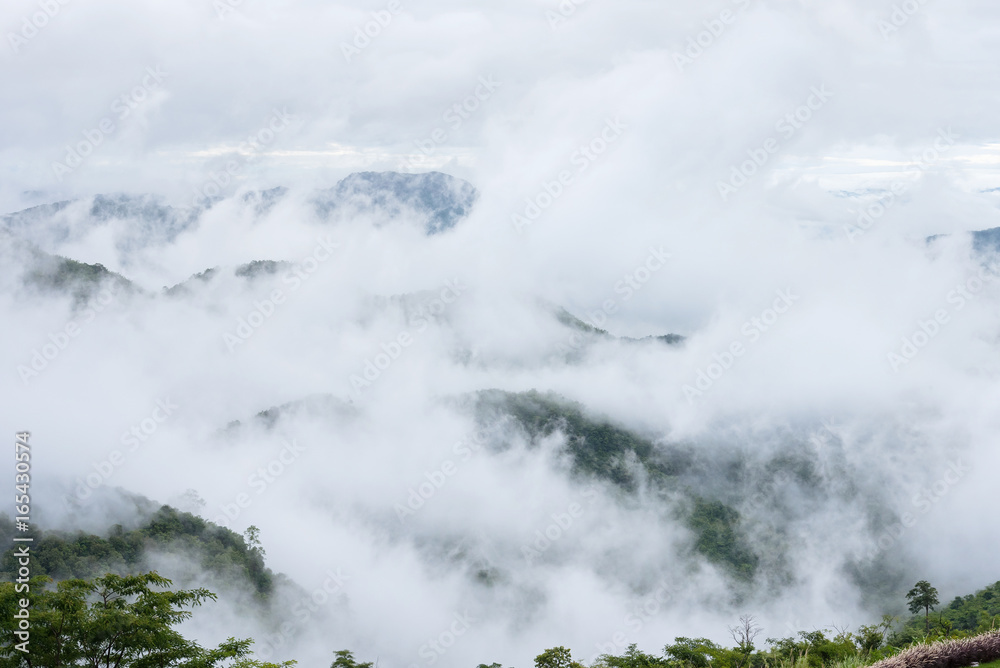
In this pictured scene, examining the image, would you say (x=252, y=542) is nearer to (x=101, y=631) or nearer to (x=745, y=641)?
(x=745, y=641)

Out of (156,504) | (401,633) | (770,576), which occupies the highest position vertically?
(156,504)

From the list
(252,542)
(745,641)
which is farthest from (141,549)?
(745,641)

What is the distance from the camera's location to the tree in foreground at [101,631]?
15.3 meters

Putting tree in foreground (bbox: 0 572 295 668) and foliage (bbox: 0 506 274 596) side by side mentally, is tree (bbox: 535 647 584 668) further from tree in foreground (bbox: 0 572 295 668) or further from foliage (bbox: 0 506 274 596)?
foliage (bbox: 0 506 274 596)

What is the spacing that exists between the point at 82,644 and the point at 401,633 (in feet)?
542

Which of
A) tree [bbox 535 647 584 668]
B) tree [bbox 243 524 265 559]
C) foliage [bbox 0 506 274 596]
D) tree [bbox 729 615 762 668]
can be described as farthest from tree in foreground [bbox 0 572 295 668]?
tree [bbox 243 524 265 559]

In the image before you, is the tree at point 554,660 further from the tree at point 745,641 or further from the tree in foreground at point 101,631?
the tree in foreground at point 101,631

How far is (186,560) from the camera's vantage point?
316ft

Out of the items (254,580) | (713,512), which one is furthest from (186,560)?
(713,512)

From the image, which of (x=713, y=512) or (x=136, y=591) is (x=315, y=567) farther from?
(x=136, y=591)

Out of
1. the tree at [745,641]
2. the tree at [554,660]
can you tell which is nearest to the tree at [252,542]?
the tree at [554,660]

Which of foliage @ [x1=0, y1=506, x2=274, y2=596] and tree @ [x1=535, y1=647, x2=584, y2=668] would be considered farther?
foliage @ [x1=0, y1=506, x2=274, y2=596]

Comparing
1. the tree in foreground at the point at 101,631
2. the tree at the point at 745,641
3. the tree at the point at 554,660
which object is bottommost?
the tree at the point at 554,660

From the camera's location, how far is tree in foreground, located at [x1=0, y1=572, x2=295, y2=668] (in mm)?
15328
